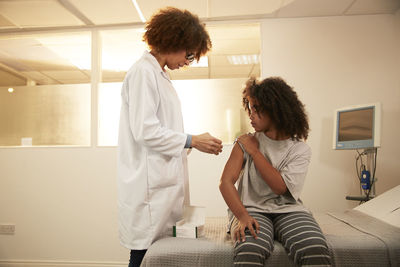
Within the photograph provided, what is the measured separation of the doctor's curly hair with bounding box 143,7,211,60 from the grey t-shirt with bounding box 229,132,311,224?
0.51 meters

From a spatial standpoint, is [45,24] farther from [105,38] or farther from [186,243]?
[186,243]

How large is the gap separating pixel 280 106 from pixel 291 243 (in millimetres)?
556

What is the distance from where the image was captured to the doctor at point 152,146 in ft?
3.87

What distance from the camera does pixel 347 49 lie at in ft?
9.41

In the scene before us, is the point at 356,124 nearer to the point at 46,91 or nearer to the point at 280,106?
the point at 280,106

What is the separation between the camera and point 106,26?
10.1 ft

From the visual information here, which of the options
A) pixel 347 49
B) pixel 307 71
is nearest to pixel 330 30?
pixel 347 49

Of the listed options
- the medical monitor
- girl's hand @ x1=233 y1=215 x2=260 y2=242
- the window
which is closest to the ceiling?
the window

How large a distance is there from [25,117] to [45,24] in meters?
0.93

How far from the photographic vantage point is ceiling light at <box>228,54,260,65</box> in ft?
10.3

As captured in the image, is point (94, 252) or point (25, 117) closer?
point (94, 252)

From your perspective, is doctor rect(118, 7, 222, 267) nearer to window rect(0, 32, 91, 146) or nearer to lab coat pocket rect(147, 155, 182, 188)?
lab coat pocket rect(147, 155, 182, 188)

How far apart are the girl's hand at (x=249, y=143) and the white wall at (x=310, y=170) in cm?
151

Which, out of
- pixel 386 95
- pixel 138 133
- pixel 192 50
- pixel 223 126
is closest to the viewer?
pixel 138 133
